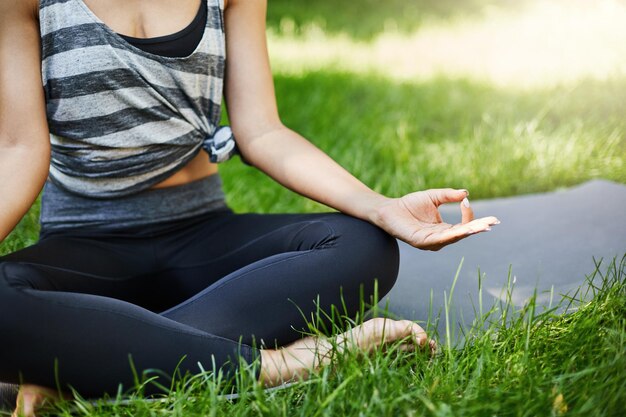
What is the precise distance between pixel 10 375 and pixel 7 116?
0.55 meters

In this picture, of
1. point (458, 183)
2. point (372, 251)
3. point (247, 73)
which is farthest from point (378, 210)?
point (458, 183)

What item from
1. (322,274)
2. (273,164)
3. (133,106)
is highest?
(133,106)

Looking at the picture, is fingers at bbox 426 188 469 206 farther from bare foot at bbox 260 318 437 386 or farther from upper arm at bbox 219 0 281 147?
upper arm at bbox 219 0 281 147

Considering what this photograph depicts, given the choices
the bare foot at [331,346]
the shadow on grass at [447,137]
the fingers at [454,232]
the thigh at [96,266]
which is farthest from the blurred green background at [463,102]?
the fingers at [454,232]

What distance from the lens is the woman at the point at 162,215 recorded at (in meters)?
1.44

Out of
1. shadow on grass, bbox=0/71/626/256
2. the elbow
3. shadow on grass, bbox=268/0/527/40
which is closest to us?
the elbow

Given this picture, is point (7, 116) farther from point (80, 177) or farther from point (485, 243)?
point (485, 243)

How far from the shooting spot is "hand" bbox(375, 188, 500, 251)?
149 centimetres

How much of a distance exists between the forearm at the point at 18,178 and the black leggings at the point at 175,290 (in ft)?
0.31

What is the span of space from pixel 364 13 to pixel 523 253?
6.90 meters

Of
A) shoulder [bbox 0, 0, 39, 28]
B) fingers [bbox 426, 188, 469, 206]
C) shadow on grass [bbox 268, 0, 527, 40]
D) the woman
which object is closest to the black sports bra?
the woman

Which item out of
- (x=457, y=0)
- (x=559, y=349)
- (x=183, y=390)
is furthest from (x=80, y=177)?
(x=457, y=0)

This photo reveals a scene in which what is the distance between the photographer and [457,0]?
8641mm

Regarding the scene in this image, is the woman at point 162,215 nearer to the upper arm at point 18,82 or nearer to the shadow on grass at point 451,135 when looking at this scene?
the upper arm at point 18,82
